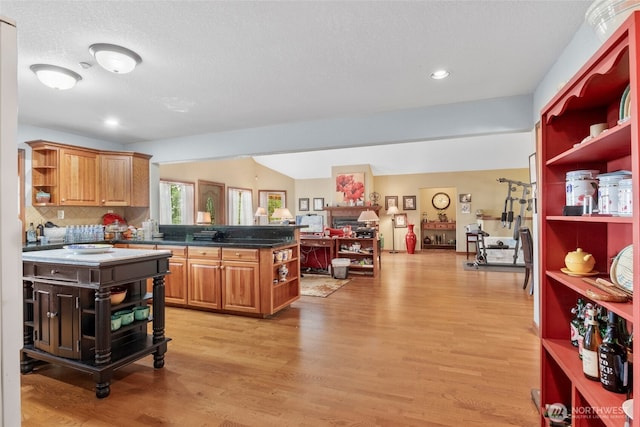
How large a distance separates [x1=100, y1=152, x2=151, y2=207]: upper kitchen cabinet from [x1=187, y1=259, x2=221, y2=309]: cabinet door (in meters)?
1.76

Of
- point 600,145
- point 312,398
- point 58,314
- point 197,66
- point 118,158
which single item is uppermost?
point 197,66

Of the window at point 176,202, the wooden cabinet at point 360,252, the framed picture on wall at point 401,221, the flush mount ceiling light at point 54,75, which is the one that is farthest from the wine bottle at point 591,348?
the framed picture on wall at point 401,221

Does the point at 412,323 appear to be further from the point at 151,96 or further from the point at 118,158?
the point at 118,158

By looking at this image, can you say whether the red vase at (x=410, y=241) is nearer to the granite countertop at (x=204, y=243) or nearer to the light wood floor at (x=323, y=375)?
the light wood floor at (x=323, y=375)

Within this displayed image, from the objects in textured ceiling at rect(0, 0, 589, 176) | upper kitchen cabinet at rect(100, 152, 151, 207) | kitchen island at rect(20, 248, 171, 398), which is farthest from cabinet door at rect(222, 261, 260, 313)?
upper kitchen cabinet at rect(100, 152, 151, 207)

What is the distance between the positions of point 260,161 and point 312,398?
29.9 ft

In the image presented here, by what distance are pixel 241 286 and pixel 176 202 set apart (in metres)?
4.63

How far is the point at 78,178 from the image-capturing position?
4520mm

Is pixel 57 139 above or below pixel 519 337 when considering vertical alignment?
above

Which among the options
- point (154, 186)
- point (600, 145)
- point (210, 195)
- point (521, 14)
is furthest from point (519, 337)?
point (210, 195)

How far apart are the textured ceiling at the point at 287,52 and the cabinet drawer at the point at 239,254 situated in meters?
1.61

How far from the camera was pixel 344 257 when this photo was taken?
21.7ft

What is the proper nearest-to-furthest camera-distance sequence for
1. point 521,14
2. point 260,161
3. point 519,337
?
point 521,14 → point 519,337 → point 260,161

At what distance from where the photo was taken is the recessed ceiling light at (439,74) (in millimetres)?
2770
